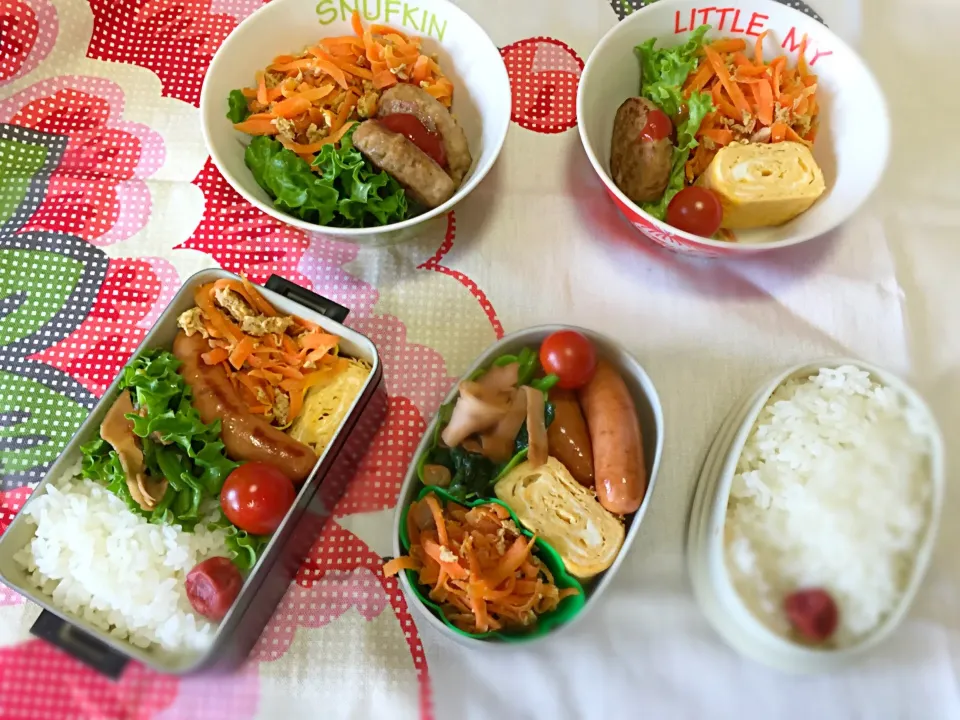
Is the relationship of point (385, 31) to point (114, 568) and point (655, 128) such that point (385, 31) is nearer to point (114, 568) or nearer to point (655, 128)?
point (655, 128)

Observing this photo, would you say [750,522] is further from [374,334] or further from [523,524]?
[374,334]

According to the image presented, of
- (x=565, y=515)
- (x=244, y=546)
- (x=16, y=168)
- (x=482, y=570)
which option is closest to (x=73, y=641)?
(x=244, y=546)

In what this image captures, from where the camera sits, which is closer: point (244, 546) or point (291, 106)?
point (244, 546)

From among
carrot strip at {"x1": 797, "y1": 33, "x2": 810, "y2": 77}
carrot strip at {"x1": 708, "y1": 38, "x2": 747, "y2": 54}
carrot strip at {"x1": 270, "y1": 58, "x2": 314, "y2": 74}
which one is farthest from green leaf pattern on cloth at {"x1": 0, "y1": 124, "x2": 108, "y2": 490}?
carrot strip at {"x1": 797, "y1": 33, "x2": 810, "y2": 77}

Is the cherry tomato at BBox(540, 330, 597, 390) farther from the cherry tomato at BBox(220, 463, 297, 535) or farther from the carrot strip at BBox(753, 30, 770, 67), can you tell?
the carrot strip at BBox(753, 30, 770, 67)

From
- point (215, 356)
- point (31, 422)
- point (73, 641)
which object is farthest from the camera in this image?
point (31, 422)

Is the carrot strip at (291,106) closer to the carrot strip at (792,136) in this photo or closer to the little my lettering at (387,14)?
the little my lettering at (387,14)
